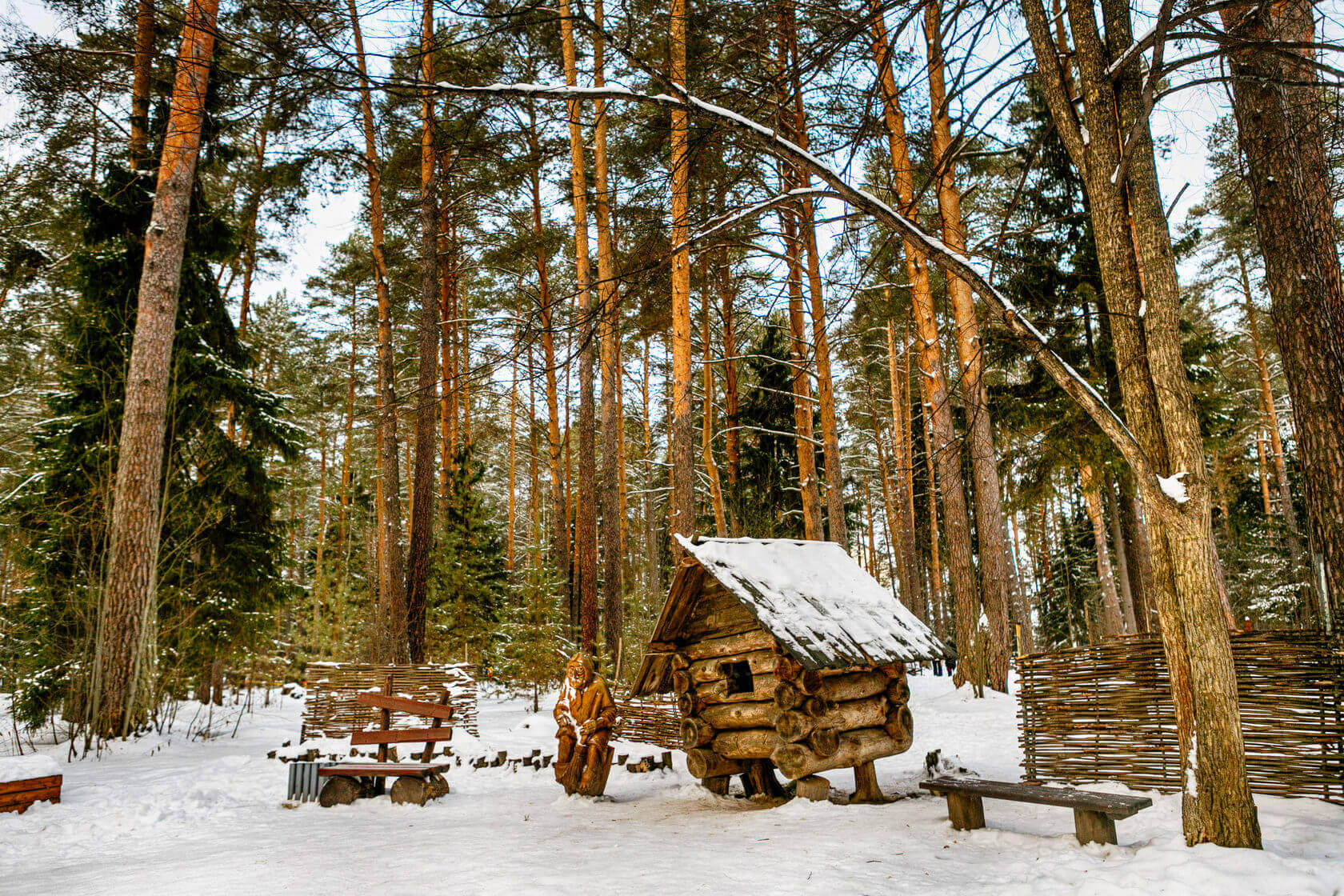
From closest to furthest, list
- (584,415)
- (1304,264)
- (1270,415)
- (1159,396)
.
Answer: (1159,396) → (1304,264) → (584,415) → (1270,415)

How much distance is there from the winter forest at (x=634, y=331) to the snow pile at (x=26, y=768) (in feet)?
8.61

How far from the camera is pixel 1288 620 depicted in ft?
73.3

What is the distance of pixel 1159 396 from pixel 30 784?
9.87 metres

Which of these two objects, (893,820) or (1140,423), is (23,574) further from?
(1140,423)

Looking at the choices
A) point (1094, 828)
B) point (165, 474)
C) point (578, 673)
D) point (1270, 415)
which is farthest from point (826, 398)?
point (1270, 415)

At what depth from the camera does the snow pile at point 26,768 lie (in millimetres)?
6754

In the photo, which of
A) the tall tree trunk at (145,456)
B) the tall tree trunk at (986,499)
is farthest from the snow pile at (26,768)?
the tall tree trunk at (986,499)

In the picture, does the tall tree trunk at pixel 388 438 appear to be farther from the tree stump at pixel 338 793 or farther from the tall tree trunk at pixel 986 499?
the tall tree trunk at pixel 986 499

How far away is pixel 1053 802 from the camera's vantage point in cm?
511

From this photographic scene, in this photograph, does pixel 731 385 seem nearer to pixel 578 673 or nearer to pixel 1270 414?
pixel 578 673

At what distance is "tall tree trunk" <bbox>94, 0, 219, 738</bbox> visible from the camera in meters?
9.76

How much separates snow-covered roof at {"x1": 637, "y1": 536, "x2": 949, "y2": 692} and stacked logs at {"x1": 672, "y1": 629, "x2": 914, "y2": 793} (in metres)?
0.32

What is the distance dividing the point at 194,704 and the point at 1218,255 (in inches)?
1257

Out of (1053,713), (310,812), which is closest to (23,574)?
(310,812)
